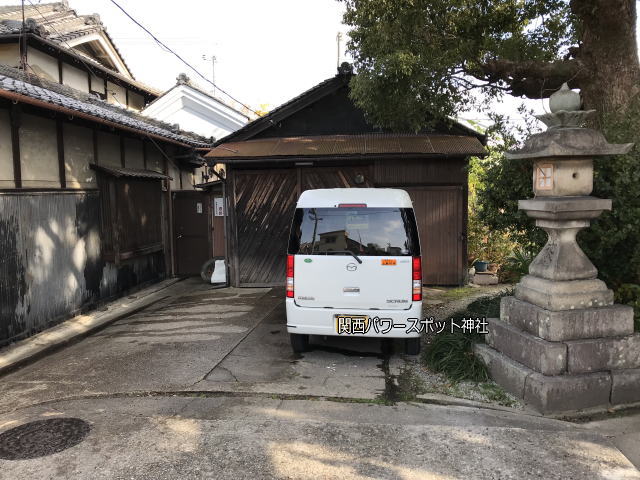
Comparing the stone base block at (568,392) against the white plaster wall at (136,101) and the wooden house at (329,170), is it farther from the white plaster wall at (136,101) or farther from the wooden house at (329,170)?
the white plaster wall at (136,101)

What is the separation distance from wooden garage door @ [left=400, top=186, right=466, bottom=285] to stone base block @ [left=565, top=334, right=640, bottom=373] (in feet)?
17.9

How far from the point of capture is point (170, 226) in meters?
12.6

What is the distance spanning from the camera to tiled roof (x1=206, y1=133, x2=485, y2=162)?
9625mm

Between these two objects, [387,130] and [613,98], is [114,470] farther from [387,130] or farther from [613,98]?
[387,130]

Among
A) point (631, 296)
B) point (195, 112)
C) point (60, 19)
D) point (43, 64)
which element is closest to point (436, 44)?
point (631, 296)

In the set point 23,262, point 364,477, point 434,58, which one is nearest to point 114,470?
point 364,477

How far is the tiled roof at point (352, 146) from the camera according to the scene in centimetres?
962

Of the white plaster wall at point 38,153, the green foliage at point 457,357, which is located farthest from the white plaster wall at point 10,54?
the green foliage at point 457,357

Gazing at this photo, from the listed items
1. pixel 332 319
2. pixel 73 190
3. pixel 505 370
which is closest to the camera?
pixel 505 370

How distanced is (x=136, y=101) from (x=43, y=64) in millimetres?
6021

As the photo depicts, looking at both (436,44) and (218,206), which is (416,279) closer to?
(436,44)

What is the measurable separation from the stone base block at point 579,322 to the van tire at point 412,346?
4.83ft

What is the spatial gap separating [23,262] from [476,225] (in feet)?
29.7

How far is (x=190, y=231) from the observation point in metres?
12.9
